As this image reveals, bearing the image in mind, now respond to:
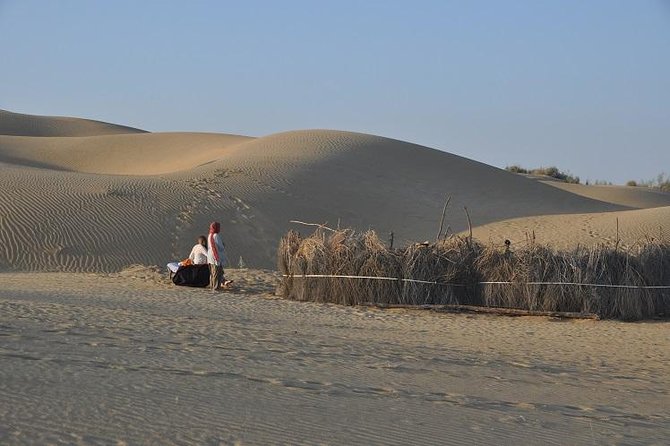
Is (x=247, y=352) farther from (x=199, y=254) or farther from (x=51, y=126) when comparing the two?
(x=51, y=126)

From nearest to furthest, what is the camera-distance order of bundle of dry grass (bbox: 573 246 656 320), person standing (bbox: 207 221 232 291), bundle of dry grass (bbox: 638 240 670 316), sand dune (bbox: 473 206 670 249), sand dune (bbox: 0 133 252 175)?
bundle of dry grass (bbox: 573 246 656 320)
person standing (bbox: 207 221 232 291)
bundle of dry grass (bbox: 638 240 670 316)
sand dune (bbox: 473 206 670 249)
sand dune (bbox: 0 133 252 175)

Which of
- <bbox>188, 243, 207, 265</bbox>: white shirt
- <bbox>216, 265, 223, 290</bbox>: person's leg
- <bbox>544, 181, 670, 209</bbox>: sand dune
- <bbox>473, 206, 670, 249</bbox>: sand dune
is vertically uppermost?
<bbox>544, 181, 670, 209</bbox>: sand dune

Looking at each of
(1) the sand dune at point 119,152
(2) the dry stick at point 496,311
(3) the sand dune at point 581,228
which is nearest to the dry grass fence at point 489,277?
(2) the dry stick at point 496,311

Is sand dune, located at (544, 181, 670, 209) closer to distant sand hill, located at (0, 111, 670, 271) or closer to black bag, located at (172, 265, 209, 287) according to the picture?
distant sand hill, located at (0, 111, 670, 271)

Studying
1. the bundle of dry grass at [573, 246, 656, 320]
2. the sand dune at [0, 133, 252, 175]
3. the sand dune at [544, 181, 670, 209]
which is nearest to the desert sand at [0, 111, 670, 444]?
the bundle of dry grass at [573, 246, 656, 320]

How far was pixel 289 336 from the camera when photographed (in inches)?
473

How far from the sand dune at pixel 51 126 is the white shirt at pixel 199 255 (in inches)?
2493

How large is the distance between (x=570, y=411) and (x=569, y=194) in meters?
43.5

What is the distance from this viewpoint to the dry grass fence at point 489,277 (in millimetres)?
17492

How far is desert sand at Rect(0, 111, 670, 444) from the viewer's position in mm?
6754

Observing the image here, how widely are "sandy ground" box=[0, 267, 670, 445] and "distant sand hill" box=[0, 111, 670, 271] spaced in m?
12.3

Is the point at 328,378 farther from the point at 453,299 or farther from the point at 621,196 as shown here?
the point at 621,196

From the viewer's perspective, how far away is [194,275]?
1862 centimetres

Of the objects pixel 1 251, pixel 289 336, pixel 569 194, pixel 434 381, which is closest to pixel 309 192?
pixel 1 251
